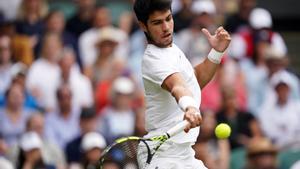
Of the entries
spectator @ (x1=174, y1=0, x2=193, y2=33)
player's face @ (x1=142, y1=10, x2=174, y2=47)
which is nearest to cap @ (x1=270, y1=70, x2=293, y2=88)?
spectator @ (x1=174, y1=0, x2=193, y2=33)

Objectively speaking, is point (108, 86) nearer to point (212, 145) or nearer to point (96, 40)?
point (96, 40)

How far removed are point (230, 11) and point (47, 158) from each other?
474 cm

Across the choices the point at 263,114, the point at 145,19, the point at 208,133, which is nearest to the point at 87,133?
the point at 208,133

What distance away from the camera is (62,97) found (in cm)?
1345

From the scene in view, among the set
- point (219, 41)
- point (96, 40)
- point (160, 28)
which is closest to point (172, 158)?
point (160, 28)

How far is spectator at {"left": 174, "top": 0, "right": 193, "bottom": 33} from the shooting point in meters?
15.0

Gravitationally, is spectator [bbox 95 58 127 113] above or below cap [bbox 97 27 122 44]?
below

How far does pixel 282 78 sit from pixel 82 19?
296cm

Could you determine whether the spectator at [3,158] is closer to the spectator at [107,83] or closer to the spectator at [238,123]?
the spectator at [107,83]

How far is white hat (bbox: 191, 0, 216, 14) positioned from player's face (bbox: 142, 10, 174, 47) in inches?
270

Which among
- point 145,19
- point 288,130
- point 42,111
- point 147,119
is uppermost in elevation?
point 145,19

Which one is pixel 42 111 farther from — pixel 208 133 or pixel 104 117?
pixel 208 133

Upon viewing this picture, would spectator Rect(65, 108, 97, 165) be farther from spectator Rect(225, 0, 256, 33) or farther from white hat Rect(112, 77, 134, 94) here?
spectator Rect(225, 0, 256, 33)

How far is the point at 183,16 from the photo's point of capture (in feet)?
50.0
